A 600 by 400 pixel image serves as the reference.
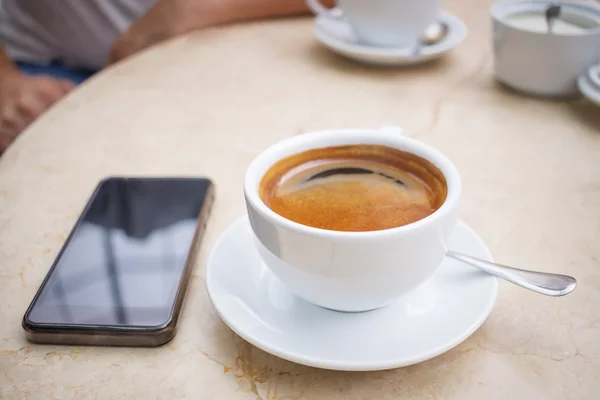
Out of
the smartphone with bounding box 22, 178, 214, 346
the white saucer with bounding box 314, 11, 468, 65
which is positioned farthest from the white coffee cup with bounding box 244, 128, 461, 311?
the white saucer with bounding box 314, 11, 468, 65

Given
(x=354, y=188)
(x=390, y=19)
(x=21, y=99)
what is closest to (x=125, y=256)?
(x=354, y=188)

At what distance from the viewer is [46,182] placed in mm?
767

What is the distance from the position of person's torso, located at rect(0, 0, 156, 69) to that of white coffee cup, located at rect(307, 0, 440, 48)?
0.95 meters

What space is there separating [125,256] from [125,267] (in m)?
0.02

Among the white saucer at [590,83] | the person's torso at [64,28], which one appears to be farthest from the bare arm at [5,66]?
the white saucer at [590,83]

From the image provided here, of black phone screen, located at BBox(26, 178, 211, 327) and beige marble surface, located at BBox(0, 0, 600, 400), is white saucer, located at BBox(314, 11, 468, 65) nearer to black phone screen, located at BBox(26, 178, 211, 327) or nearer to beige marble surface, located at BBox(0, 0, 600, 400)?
beige marble surface, located at BBox(0, 0, 600, 400)

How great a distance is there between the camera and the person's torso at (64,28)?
67.5 inches

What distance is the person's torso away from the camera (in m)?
1.71

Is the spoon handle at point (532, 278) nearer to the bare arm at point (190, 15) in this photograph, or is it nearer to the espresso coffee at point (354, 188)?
the espresso coffee at point (354, 188)

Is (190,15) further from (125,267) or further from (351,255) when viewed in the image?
(351,255)

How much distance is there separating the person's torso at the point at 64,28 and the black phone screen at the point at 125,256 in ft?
3.80

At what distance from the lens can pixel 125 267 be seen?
1.90ft

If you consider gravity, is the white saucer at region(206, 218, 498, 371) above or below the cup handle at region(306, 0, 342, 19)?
above

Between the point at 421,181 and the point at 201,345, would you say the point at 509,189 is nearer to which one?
the point at 421,181
